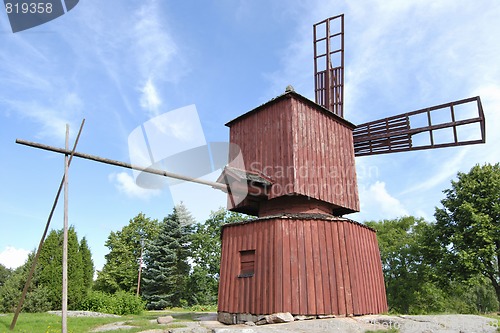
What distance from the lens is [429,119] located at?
48.9ft

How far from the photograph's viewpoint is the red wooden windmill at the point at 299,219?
11391 mm

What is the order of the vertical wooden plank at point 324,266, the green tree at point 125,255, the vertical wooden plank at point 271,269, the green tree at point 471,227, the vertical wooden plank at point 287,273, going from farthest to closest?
the green tree at point 125,255, the green tree at point 471,227, the vertical wooden plank at point 324,266, the vertical wooden plank at point 271,269, the vertical wooden plank at point 287,273

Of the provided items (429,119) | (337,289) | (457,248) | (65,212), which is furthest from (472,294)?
(65,212)

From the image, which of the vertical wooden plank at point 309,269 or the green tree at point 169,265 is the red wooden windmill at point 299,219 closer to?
the vertical wooden plank at point 309,269

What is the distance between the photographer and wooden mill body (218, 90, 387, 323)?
11.4m

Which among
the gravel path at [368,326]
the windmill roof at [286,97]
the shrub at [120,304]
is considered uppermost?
the windmill roof at [286,97]

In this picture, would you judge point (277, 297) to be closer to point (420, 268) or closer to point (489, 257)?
point (489, 257)

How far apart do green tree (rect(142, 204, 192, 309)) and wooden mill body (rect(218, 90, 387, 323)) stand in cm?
2610

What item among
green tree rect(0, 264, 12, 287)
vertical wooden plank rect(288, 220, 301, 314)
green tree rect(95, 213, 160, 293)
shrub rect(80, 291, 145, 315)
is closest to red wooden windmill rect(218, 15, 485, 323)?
vertical wooden plank rect(288, 220, 301, 314)

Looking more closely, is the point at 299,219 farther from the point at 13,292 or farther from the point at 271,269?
the point at 13,292

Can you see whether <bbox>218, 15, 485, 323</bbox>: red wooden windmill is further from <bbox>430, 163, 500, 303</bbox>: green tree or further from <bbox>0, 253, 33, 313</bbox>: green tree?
<bbox>0, 253, 33, 313</bbox>: green tree

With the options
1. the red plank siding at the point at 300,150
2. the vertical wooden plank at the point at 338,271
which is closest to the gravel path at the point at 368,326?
the vertical wooden plank at the point at 338,271

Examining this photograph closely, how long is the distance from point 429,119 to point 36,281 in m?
25.9

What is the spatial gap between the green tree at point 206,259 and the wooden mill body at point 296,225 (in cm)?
2686
